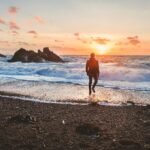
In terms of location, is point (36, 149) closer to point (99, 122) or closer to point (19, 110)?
point (99, 122)

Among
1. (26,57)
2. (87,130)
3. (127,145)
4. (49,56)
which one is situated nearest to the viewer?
(127,145)

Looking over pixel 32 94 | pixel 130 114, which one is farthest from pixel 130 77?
pixel 130 114

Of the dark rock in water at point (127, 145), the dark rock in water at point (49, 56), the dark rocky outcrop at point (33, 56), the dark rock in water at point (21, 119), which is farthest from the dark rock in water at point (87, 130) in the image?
the dark rock in water at point (49, 56)

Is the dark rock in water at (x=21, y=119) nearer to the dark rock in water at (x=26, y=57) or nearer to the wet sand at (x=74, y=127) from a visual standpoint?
the wet sand at (x=74, y=127)

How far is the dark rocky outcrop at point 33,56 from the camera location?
2781 inches

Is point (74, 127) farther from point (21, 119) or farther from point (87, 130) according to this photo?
point (21, 119)

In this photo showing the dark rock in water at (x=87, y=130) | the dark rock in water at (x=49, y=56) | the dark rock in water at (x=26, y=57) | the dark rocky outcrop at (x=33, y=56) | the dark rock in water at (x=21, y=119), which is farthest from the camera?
the dark rock in water at (x=49, y=56)

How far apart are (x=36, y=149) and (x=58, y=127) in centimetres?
256

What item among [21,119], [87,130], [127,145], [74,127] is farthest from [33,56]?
[127,145]

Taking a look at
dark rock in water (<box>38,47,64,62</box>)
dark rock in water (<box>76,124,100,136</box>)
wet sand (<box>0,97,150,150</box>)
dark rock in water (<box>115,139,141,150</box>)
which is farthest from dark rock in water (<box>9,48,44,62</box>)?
dark rock in water (<box>115,139,141,150</box>)

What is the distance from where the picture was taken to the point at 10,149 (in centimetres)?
841

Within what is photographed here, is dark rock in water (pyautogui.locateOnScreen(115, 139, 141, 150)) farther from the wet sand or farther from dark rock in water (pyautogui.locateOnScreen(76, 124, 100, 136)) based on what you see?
dark rock in water (pyautogui.locateOnScreen(76, 124, 100, 136))

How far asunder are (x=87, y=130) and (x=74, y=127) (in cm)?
69

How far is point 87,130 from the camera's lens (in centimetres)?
1040
